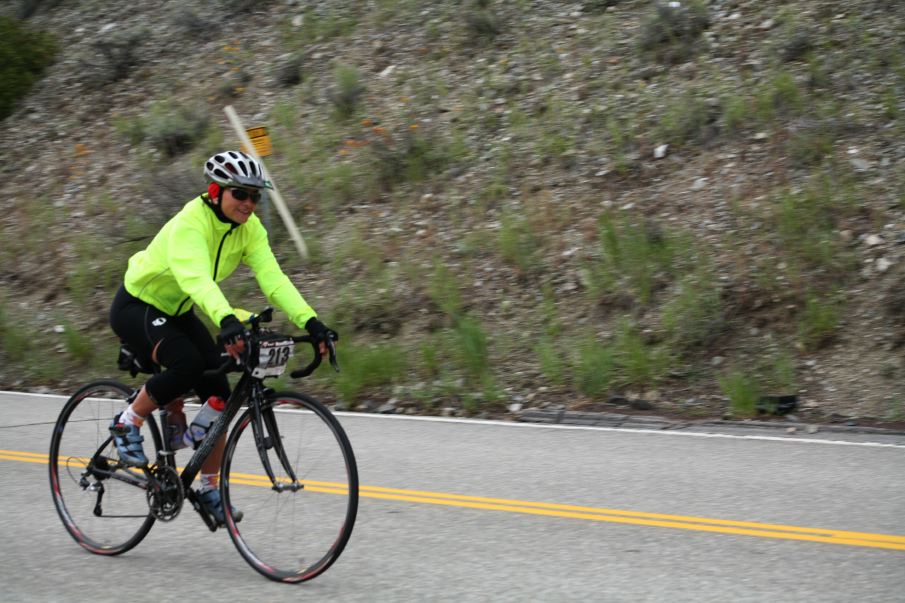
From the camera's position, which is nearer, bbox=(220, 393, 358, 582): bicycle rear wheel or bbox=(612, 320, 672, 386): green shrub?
bbox=(220, 393, 358, 582): bicycle rear wheel

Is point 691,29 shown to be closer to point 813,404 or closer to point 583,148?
point 583,148

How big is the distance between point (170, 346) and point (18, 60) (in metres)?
17.7

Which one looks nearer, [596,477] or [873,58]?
[596,477]

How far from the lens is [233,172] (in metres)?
5.26

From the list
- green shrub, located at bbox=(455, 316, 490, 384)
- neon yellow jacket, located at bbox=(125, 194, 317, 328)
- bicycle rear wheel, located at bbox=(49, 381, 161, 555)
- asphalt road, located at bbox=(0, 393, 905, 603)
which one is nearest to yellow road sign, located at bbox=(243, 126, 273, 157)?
green shrub, located at bbox=(455, 316, 490, 384)

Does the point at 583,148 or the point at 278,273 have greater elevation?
the point at 278,273

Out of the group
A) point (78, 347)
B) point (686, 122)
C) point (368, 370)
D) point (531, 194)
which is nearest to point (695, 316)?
point (368, 370)

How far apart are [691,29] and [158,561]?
41.5 ft

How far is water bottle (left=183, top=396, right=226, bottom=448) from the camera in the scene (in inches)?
219

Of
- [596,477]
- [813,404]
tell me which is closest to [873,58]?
[813,404]

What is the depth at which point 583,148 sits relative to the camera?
14781 millimetres

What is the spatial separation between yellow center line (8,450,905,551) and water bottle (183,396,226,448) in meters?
0.28

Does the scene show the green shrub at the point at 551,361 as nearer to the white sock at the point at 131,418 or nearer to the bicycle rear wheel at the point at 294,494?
the bicycle rear wheel at the point at 294,494

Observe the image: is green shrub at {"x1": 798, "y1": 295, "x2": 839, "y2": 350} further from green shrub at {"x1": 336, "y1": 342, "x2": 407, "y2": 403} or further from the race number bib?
the race number bib
